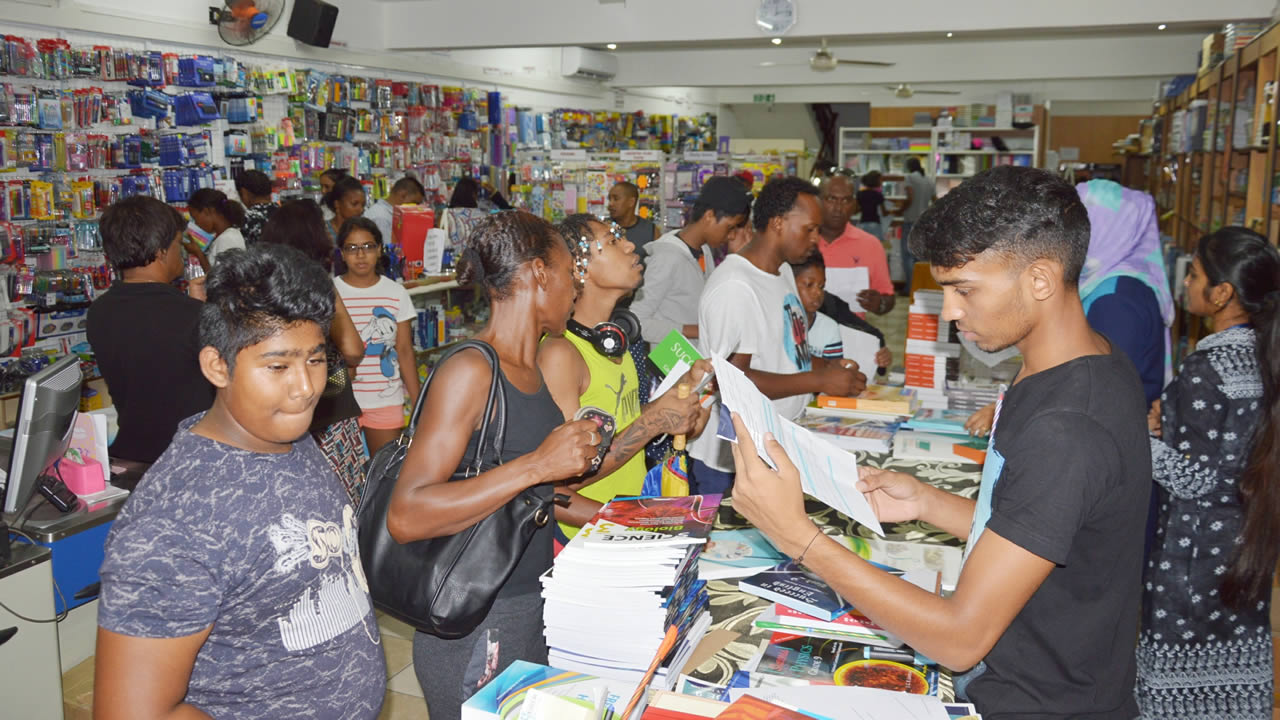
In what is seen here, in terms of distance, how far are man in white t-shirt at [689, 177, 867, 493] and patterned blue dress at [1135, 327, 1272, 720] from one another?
1.13 metres

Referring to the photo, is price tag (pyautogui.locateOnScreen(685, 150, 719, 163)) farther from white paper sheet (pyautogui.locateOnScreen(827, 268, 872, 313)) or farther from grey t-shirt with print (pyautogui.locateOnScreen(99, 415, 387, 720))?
grey t-shirt with print (pyautogui.locateOnScreen(99, 415, 387, 720))

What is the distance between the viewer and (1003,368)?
389 cm

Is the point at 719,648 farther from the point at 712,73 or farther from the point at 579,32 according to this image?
the point at 712,73

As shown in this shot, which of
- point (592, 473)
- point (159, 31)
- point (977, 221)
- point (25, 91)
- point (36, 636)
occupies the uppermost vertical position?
point (159, 31)

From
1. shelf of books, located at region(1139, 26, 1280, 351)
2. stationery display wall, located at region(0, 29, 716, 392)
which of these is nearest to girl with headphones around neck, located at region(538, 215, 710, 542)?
shelf of books, located at region(1139, 26, 1280, 351)

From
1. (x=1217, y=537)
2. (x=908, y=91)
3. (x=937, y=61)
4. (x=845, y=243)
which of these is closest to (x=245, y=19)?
(x=845, y=243)

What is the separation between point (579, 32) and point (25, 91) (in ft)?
16.1

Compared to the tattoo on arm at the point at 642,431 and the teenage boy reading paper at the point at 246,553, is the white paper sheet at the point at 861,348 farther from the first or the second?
the teenage boy reading paper at the point at 246,553

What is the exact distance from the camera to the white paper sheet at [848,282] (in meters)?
5.43

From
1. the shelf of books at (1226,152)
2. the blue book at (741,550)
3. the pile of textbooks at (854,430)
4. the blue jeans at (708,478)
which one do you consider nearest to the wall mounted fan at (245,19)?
the blue jeans at (708,478)

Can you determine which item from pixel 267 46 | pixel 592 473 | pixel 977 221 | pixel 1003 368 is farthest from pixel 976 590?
pixel 267 46

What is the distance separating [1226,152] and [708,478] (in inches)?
184

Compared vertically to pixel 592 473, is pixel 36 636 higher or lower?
lower

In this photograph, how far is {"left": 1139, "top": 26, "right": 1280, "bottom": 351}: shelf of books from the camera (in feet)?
16.4
